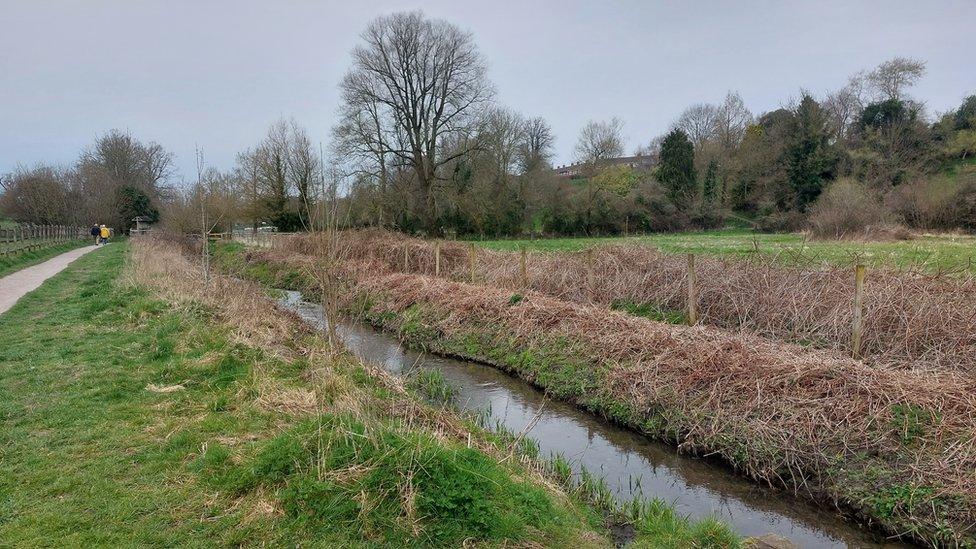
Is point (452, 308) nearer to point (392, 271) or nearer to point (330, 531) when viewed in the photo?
point (392, 271)

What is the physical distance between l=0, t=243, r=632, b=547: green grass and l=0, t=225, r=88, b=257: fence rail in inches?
835

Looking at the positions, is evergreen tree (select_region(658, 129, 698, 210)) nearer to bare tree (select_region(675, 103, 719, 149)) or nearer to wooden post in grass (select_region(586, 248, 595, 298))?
bare tree (select_region(675, 103, 719, 149))

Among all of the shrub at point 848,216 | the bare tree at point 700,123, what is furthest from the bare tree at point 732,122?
the shrub at point 848,216

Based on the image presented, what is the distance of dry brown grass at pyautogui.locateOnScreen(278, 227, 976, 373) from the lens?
315 inches

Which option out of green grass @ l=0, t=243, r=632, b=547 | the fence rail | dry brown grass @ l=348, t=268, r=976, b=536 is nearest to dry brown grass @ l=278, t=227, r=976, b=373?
dry brown grass @ l=348, t=268, r=976, b=536

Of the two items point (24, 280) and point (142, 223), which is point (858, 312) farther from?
point (142, 223)

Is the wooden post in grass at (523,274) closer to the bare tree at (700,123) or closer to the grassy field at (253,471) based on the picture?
the grassy field at (253,471)

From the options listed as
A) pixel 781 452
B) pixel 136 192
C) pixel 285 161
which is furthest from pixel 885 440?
pixel 136 192

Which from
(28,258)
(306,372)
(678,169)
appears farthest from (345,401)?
(678,169)

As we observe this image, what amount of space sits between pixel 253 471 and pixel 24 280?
18.2 m

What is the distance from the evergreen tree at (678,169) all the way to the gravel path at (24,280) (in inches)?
1558

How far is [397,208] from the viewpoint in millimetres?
35875

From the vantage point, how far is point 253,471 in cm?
435

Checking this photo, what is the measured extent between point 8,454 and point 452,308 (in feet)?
30.1
